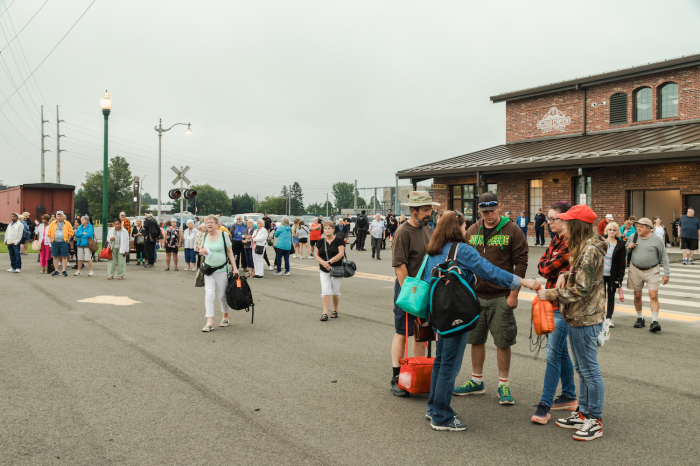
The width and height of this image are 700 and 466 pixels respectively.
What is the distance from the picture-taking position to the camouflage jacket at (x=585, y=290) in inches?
168

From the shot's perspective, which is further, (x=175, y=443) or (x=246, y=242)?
(x=246, y=242)

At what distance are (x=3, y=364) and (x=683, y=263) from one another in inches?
767

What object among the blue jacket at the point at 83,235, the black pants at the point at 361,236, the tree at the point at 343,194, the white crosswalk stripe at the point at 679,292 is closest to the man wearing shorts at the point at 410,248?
the white crosswalk stripe at the point at 679,292

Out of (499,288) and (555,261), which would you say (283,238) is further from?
(555,261)

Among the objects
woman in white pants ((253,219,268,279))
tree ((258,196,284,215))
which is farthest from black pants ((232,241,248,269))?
tree ((258,196,284,215))

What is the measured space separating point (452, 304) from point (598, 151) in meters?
24.2

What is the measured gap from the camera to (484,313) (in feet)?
16.6

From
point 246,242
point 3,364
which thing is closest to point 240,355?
point 3,364

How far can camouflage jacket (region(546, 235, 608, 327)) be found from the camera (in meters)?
4.26

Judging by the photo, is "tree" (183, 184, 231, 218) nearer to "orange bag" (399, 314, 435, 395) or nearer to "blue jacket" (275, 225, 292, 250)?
"blue jacket" (275, 225, 292, 250)

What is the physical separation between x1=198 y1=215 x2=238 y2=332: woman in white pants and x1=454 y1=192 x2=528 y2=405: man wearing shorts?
4.58 meters

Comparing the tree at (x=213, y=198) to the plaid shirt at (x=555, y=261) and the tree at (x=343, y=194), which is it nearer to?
the tree at (x=343, y=194)

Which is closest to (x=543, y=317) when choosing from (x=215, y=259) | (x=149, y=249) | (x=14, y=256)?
(x=215, y=259)

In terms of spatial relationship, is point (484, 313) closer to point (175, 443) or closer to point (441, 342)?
point (441, 342)
